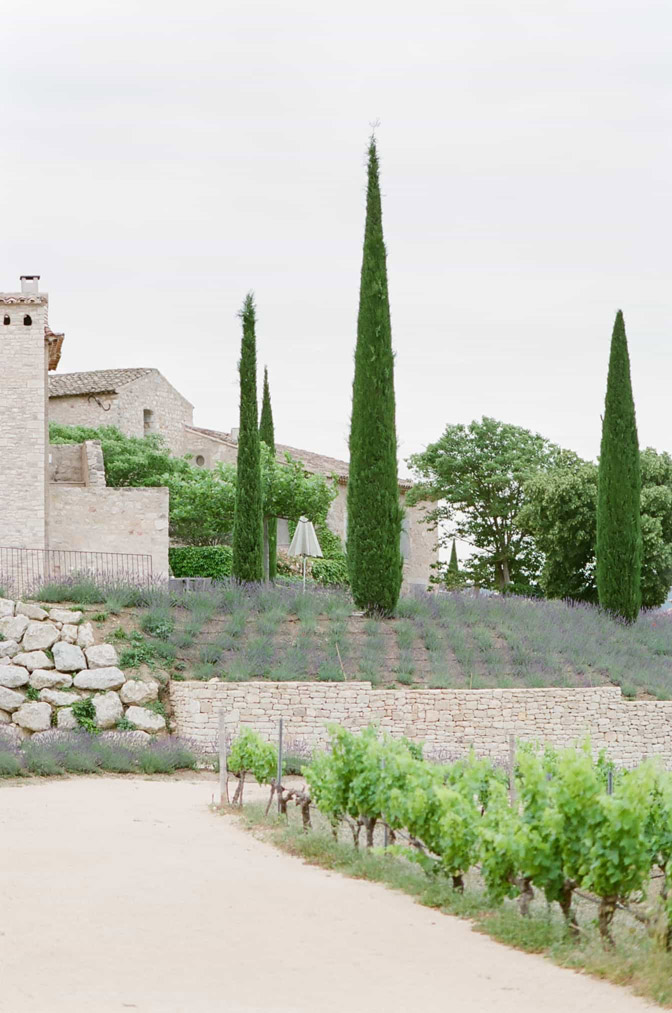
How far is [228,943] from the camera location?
722cm

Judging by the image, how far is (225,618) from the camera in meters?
20.9

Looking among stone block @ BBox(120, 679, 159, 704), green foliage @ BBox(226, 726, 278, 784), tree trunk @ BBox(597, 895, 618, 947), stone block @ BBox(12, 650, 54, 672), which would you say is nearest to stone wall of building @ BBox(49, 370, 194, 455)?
stone block @ BBox(12, 650, 54, 672)

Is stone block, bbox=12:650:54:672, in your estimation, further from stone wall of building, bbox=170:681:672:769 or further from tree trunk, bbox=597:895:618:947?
tree trunk, bbox=597:895:618:947

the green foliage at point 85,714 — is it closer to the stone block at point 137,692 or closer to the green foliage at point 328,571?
the stone block at point 137,692

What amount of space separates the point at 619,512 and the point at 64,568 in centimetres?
1228

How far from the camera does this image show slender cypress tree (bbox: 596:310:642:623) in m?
25.0

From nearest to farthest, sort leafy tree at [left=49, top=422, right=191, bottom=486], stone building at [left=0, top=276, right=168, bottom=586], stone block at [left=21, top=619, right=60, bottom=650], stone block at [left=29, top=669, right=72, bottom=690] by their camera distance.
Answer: stone block at [left=29, top=669, right=72, bottom=690], stone block at [left=21, top=619, right=60, bottom=650], stone building at [left=0, top=276, right=168, bottom=586], leafy tree at [left=49, top=422, right=191, bottom=486]

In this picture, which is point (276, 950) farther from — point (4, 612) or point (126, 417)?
point (126, 417)

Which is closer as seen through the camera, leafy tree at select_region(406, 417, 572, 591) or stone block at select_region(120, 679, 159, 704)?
stone block at select_region(120, 679, 159, 704)

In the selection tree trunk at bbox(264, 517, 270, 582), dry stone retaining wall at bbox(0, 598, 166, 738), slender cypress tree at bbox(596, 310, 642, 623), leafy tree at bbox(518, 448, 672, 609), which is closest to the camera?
dry stone retaining wall at bbox(0, 598, 166, 738)

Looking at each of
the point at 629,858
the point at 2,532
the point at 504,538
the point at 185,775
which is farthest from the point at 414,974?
the point at 504,538

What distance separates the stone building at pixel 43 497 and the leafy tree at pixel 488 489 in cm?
1637

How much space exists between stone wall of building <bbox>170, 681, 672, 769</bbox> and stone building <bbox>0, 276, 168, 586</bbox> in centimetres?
769

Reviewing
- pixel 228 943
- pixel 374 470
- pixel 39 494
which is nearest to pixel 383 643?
pixel 374 470
